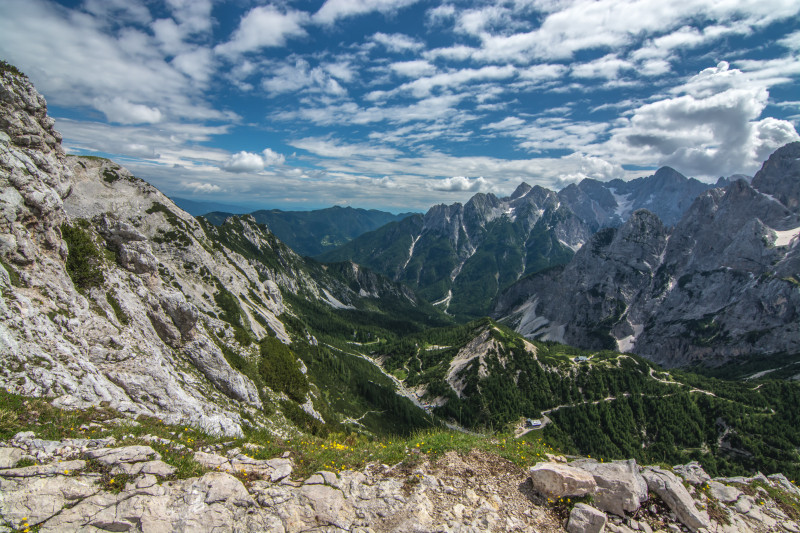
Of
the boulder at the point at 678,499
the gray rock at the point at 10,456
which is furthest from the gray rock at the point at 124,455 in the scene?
the boulder at the point at 678,499

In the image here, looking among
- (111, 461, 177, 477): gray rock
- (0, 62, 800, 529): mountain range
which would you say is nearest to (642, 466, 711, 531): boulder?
(0, 62, 800, 529): mountain range

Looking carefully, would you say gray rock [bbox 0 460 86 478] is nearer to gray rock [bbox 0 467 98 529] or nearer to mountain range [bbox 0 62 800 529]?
gray rock [bbox 0 467 98 529]

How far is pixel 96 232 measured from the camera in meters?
47.9

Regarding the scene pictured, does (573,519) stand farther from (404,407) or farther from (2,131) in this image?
(404,407)

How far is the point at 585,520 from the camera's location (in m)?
12.3

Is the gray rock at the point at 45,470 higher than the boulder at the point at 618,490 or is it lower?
higher

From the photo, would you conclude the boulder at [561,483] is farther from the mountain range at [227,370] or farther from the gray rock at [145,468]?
the gray rock at [145,468]

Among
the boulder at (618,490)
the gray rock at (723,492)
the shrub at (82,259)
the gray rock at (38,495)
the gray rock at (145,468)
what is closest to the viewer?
the gray rock at (38,495)

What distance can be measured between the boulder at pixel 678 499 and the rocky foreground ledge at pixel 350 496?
4cm

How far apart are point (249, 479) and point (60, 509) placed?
17.7ft

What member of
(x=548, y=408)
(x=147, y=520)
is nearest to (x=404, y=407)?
(x=548, y=408)

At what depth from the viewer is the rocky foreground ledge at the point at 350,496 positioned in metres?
10.4

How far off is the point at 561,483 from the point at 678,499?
17.0ft

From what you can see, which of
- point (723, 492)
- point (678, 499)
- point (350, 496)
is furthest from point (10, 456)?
point (723, 492)
